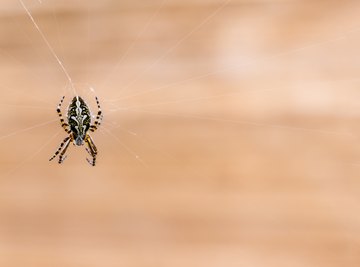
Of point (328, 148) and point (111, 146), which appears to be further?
point (111, 146)

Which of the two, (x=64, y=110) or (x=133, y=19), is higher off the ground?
(x=133, y=19)

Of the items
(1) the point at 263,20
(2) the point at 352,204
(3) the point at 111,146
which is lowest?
Answer: (2) the point at 352,204

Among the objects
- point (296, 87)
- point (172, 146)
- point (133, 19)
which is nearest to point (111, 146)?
point (172, 146)

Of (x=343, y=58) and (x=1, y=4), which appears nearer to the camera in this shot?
(x=343, y=58)

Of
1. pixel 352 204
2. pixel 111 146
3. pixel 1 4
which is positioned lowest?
pixel 352 204

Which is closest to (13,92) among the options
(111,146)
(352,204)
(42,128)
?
(42,128)

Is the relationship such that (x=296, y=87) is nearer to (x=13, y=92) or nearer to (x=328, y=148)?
(x=328, y=148)

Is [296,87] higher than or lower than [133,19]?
lower

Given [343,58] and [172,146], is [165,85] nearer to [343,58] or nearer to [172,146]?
[172,146]
